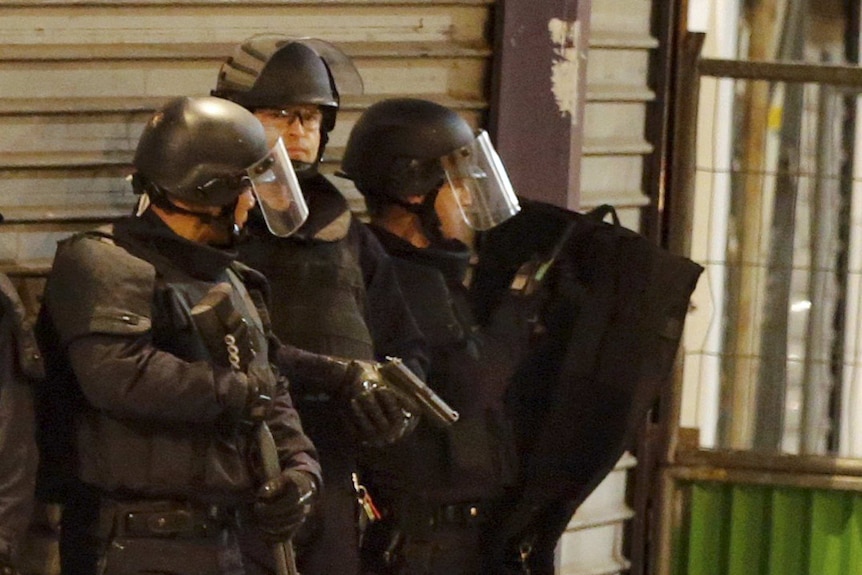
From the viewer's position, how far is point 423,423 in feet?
13.8

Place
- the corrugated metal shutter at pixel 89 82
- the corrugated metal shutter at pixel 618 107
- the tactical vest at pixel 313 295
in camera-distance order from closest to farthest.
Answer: the tactical vest at pixel 313 295 < the corrugated metal shutter at pixel 89 82 < the corrugated metal shutter at pixel 618 107

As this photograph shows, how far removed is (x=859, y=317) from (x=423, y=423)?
189 cm

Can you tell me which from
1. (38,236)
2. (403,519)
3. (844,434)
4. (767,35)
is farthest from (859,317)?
(38,236)

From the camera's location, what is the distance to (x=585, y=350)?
4461mm

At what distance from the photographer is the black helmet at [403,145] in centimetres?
418

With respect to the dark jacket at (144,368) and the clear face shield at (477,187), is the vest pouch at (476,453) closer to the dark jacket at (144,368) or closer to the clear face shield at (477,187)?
the clear face shield at (477,187)

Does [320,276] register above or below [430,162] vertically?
below

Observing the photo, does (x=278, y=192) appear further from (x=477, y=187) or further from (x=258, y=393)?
(x=477, y=187)

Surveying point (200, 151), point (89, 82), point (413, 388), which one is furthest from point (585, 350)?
point (89, 82)

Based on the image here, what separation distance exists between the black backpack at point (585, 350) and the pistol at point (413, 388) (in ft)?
2.07

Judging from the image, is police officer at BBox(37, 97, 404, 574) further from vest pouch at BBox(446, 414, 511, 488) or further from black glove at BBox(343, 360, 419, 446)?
vest pouch at BBox(446, 414, 511, 488)

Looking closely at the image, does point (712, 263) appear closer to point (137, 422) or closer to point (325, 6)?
point (325, 6)

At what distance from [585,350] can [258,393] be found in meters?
1.25

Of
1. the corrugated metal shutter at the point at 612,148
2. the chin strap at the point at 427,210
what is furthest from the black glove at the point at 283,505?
the corrugated metal shutter at the point at 612,148
